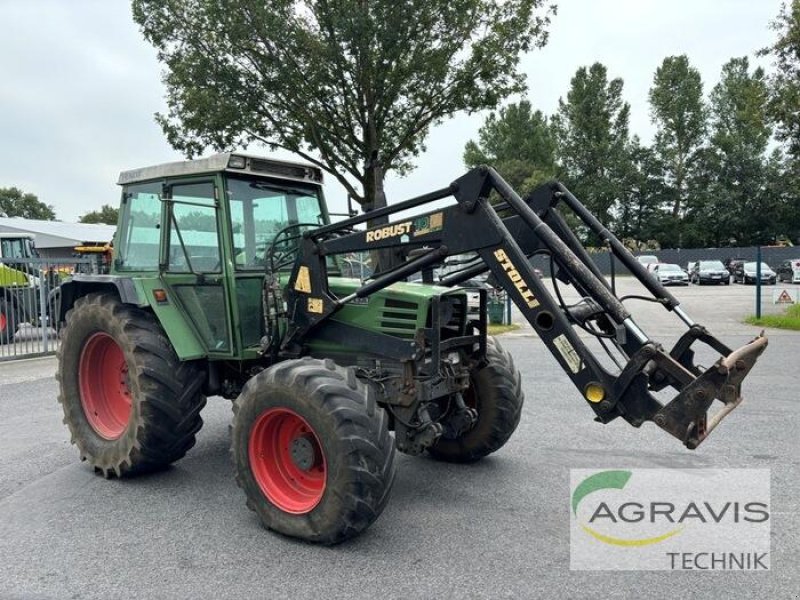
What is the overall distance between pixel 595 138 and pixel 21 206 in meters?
72.4

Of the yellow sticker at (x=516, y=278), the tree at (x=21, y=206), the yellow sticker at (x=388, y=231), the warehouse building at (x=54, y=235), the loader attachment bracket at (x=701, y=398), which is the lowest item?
the loader attachment bracket at (x=701, y=398)

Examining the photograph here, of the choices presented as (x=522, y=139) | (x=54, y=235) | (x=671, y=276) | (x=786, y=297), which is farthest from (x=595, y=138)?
(x=54, y=235)

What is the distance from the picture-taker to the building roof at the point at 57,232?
39719 mm

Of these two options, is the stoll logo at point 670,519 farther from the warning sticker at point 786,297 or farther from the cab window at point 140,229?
the warning sticker at point 786,297

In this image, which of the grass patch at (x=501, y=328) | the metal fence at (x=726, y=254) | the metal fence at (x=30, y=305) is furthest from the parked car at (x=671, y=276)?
the metal fence at (x=30, y=305)

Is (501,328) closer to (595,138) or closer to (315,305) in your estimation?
(315,305)

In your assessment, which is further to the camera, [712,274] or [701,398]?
[712,274]

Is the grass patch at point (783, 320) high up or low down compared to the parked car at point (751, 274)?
down

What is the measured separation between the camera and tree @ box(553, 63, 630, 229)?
52.6 m

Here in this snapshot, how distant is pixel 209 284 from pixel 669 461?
4.01 metres

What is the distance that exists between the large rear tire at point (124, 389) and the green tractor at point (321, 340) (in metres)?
0.02

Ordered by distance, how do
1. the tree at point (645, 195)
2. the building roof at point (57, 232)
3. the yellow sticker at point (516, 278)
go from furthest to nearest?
the tree at point (645, 195), the building roof at point (57, 232), the yellow sticker at point (516, 278)

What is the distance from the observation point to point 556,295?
430 centimetres

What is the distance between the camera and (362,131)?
17.1 meters
